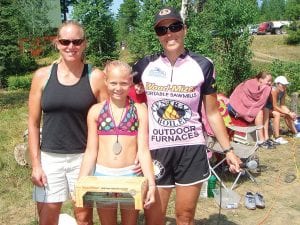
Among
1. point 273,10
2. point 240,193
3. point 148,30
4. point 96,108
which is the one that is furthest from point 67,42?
point 273,10

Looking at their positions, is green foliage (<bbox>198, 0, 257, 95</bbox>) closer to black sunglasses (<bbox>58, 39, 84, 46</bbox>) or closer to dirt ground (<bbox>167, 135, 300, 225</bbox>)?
dirt ground (<bbox>167, 135, 300, 225</bbox>)

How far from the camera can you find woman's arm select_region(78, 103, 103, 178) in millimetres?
2725

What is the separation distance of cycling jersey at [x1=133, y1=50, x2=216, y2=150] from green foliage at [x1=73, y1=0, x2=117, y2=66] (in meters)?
21.6

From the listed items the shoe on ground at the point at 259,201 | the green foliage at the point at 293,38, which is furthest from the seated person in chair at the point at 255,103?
the green foliage at the point at 293,38

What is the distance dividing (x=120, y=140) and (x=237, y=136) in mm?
5073

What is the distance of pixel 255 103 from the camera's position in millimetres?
8320

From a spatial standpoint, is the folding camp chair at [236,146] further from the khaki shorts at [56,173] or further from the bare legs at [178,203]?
the khaki shorts at [56,173]

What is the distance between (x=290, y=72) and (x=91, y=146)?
40.5 ft

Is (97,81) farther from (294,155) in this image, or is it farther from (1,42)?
(1,42)

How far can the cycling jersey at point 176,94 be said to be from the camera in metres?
2.82

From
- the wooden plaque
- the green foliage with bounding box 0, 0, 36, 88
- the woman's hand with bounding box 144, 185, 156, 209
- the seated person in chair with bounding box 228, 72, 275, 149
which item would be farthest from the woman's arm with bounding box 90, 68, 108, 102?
the green foliage with bounding box 0, 0, 36, 88

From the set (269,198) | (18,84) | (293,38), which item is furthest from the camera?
(293,38)

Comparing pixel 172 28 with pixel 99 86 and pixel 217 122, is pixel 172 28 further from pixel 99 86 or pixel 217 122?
pixel 217 122

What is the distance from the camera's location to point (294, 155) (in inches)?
301
